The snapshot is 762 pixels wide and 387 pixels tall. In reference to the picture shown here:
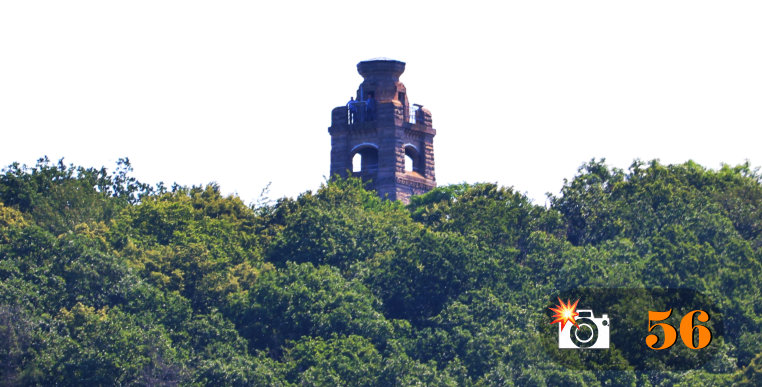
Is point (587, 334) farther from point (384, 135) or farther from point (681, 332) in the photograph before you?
point (384, 135)

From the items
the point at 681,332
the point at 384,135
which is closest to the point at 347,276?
the point at 681,332

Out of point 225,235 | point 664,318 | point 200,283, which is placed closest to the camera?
point 664,318

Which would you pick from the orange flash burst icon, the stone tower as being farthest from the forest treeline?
the stone tower

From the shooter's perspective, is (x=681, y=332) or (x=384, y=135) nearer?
(x=681, y=332)

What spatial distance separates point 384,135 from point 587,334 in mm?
31218

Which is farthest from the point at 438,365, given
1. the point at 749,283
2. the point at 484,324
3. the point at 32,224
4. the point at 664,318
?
the point at 32,224

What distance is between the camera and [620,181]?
7644 centimetres

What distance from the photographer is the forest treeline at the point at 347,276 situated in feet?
203

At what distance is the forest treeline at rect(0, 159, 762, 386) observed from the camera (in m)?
61.8

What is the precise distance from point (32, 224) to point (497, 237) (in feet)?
57.6

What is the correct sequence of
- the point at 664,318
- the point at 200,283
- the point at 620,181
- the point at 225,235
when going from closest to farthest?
the point at 664,318, the point at 200,283, the point at 225,235, the point at 620,181

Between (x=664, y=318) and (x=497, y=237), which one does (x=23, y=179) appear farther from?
(x=664, y=318)

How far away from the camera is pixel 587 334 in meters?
62.4

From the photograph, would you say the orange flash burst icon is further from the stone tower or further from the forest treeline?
the stone tower
